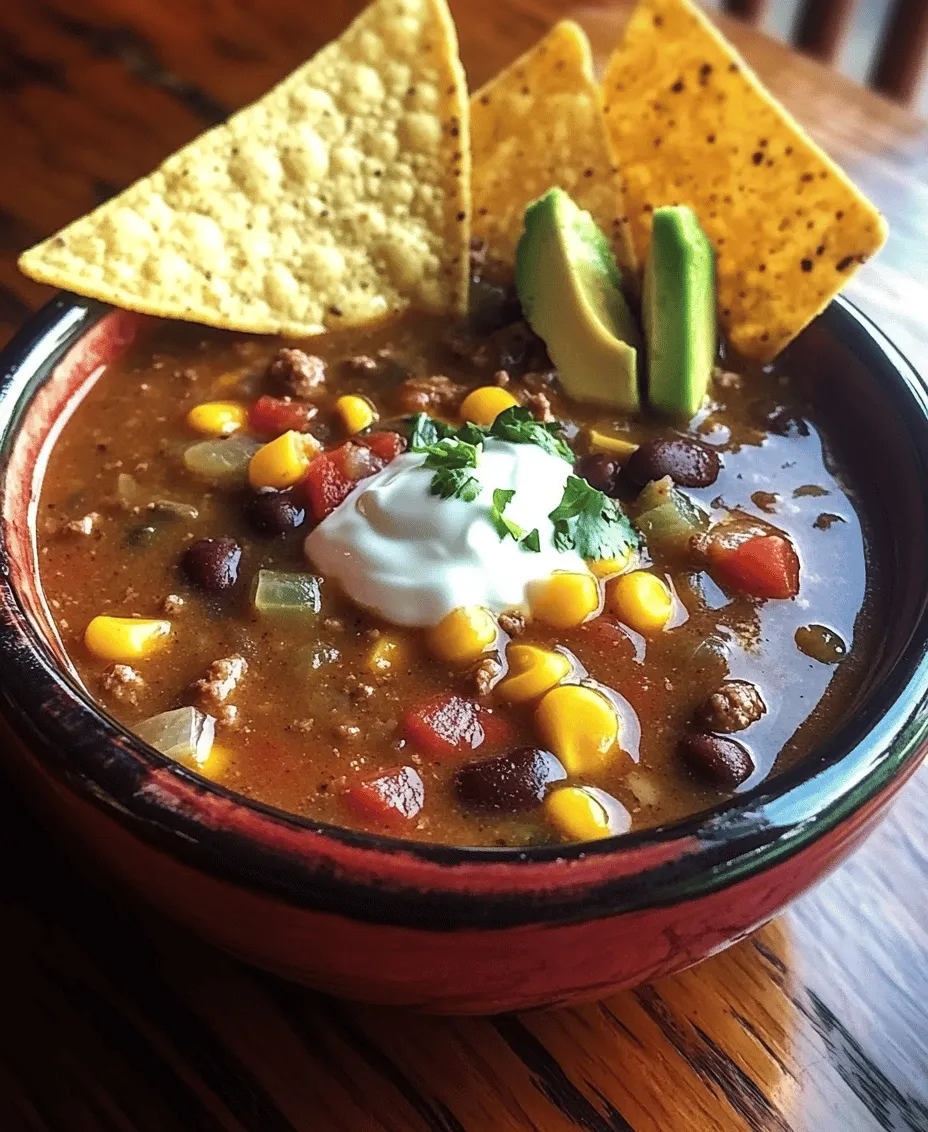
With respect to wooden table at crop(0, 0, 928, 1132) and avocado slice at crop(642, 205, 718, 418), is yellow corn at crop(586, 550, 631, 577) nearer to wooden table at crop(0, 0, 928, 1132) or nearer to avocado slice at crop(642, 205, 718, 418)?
avocado slice at crop(642, 205, 718, 418)

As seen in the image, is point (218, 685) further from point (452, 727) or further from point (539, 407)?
point (539, 407)

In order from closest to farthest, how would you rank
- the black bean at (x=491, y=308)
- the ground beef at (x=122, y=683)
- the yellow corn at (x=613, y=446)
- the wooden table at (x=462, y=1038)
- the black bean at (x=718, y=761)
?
→ the wooden table at (x=462, y=1038) → the black bean at (x=718, y=761) → the ground beef at (x=122, y=683) → the yellow corn at (x=613, y=446) → the black bean at (x=491, y=308)

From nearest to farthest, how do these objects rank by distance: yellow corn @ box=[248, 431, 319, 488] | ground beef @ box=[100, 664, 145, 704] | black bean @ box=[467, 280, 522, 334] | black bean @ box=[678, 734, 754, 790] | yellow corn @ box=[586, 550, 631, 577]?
1. black bean @ box=[678, 734, 754, 790]
2. ground beef @ box=[100, 664, 145, 704]
3. yellow corn @ box=[586, 550, 631, 577]
4. yellow corn @ box=[248, 431, 319, 488]
5. black bean @ box=[467, 280, 522, 334]

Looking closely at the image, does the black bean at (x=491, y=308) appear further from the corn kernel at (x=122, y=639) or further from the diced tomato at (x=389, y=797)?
the diced tomato at (x=389, y=797)

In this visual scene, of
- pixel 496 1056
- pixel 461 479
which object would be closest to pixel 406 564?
pixel 461 479

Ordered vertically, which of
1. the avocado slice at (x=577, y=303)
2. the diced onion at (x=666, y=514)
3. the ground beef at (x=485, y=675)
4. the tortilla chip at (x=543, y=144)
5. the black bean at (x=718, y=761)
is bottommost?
the ground beef at (x=485, y=675)

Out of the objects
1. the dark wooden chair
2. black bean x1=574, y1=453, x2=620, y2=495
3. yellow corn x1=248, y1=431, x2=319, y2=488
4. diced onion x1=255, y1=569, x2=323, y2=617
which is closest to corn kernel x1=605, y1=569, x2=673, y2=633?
black bean x1=574, y1=453, x2=620, y2=495

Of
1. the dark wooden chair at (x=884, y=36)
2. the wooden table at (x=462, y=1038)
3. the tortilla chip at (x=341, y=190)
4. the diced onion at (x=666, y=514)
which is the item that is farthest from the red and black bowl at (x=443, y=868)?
the dark wooden chair at (x=884, y=36)
